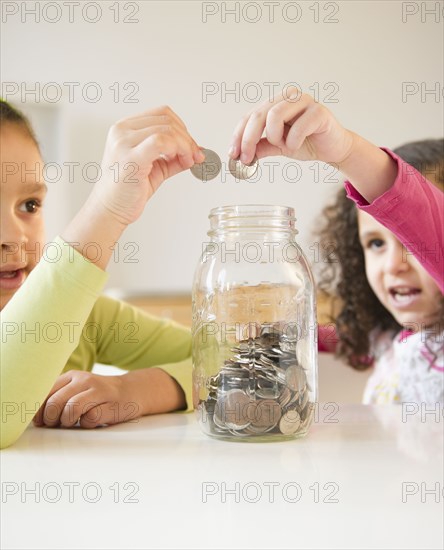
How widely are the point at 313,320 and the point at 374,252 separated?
682mm

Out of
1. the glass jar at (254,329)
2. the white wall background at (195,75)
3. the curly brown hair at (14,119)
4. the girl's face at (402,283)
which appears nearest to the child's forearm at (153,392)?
→ the glass jar at (254,329)

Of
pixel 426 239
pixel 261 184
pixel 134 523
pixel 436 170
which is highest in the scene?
pixel 261 184

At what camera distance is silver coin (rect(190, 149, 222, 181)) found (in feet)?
2.26

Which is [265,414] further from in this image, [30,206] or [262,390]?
[30,206]

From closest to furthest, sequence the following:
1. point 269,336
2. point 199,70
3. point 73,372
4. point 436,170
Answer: point 269,336 < point 73,372 < point 436,170 < point 199,70

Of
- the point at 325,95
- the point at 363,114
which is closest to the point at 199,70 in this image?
the point at 325,95

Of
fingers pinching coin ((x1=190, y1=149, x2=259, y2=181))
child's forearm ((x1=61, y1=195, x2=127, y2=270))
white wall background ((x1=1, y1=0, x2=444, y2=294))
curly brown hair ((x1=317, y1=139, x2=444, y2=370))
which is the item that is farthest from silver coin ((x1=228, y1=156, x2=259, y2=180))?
white wall background ((x1=1, y1=0, x2=444, y2=294))

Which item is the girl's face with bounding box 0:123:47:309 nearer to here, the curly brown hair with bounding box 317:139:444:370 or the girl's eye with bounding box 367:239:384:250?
the girl's eye with bounding box 367:239:384:250

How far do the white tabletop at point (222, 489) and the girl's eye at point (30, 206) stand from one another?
1.11 feet

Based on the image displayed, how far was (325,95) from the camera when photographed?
8.75 feet

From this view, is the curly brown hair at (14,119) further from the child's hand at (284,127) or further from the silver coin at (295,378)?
the silver coin at (295,378)

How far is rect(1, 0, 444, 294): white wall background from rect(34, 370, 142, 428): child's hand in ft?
6.25

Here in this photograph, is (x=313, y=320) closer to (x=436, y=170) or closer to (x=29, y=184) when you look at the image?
(x=29, y=184)

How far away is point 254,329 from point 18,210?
43cm
